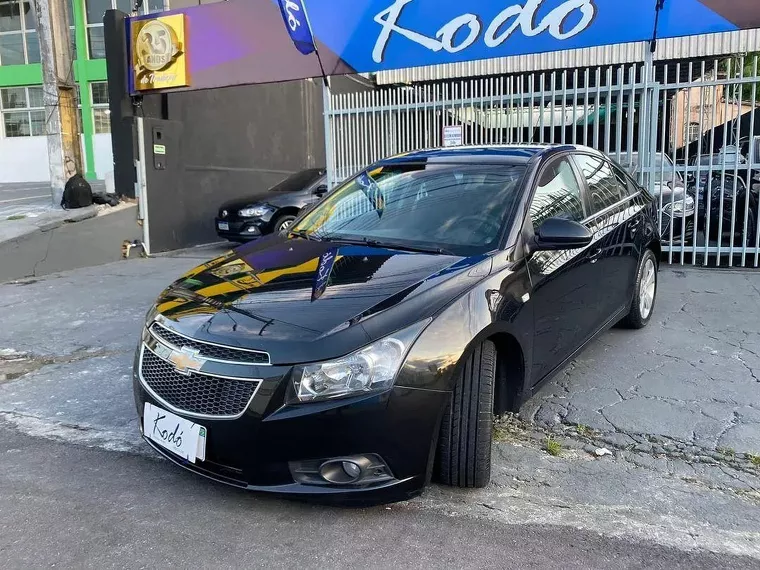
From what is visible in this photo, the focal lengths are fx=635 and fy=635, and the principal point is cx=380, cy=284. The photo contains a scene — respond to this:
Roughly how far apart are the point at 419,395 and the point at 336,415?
0.35 m

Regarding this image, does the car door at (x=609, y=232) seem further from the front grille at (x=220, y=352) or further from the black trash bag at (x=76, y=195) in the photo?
the black trash bag at (x=76, y=195)

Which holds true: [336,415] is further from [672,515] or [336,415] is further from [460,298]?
[672,515]

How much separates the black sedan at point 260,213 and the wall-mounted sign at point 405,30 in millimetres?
2023

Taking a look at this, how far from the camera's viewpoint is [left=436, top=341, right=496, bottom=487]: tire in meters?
2.81

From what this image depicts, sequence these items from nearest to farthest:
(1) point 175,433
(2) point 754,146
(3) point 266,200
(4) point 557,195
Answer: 1. (1) point 175,433
2. (4) point 557,195
3. (2) point 754,146
4. (3) point 266,200

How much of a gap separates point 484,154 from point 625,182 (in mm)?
1816

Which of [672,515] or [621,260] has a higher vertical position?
[621,260]

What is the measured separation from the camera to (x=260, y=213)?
10.9 m

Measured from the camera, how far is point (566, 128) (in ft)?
29.1

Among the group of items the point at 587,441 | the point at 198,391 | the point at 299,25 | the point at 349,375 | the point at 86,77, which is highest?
the point at 86,77

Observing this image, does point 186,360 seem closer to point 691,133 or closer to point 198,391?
point 198,391

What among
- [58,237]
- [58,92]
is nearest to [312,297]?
[58,237]

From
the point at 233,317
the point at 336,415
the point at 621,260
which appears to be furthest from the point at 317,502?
the point at 621,260

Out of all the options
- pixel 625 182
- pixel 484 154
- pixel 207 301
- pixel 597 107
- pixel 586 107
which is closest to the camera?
pixel 207 301
